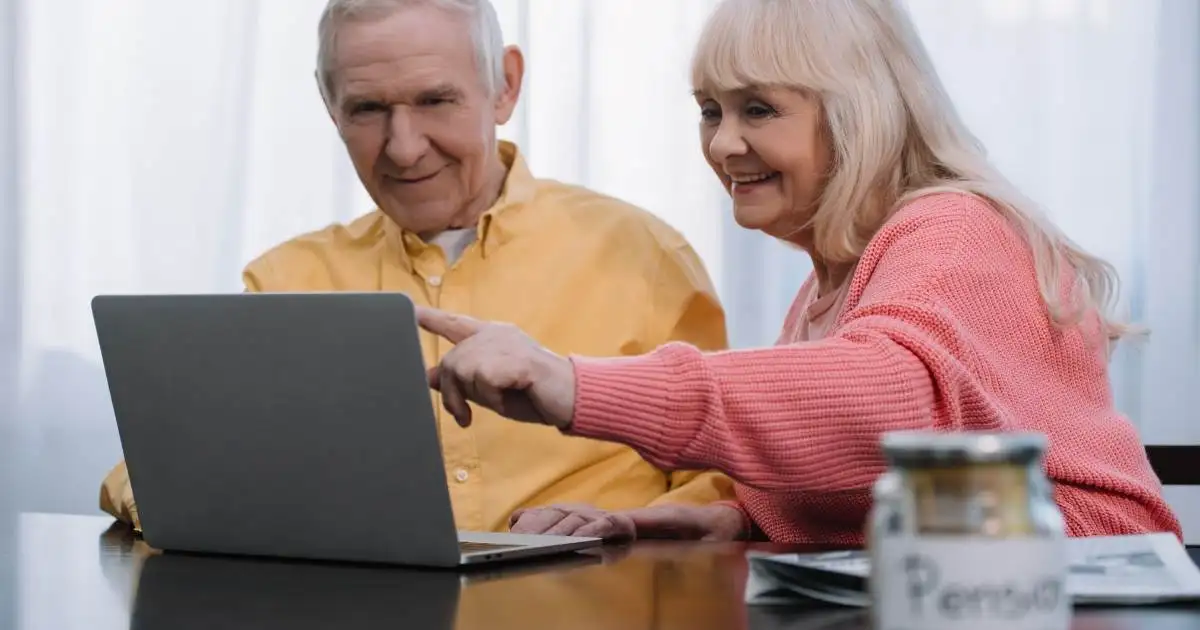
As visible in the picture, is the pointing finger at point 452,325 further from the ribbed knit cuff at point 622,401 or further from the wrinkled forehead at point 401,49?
the wrinkled forehead at point 401,49

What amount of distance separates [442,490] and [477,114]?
883 millimetres

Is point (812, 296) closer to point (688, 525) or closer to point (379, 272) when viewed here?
point (688, 525)

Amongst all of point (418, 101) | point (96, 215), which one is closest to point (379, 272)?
point (418, 101)

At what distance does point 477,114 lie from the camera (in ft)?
6.24

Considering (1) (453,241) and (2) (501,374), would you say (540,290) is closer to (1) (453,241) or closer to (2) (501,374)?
(1) (453,241)

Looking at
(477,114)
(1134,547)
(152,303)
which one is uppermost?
(477,114)

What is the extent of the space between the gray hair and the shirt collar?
119 millimetres

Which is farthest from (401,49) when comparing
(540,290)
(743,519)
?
(743,519)

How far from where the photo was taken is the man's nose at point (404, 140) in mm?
1856

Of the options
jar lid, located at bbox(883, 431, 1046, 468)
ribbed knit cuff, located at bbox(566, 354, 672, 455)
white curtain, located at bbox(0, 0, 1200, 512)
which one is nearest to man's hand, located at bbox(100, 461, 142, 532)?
ribbed knit cuff, located at bbox(566, 354, 672, 455)

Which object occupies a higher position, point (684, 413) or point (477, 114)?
point (477, 114)

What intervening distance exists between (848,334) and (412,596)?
1.39ft

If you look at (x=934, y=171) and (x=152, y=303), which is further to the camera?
(x=934, y=171)

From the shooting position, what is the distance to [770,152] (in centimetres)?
156
